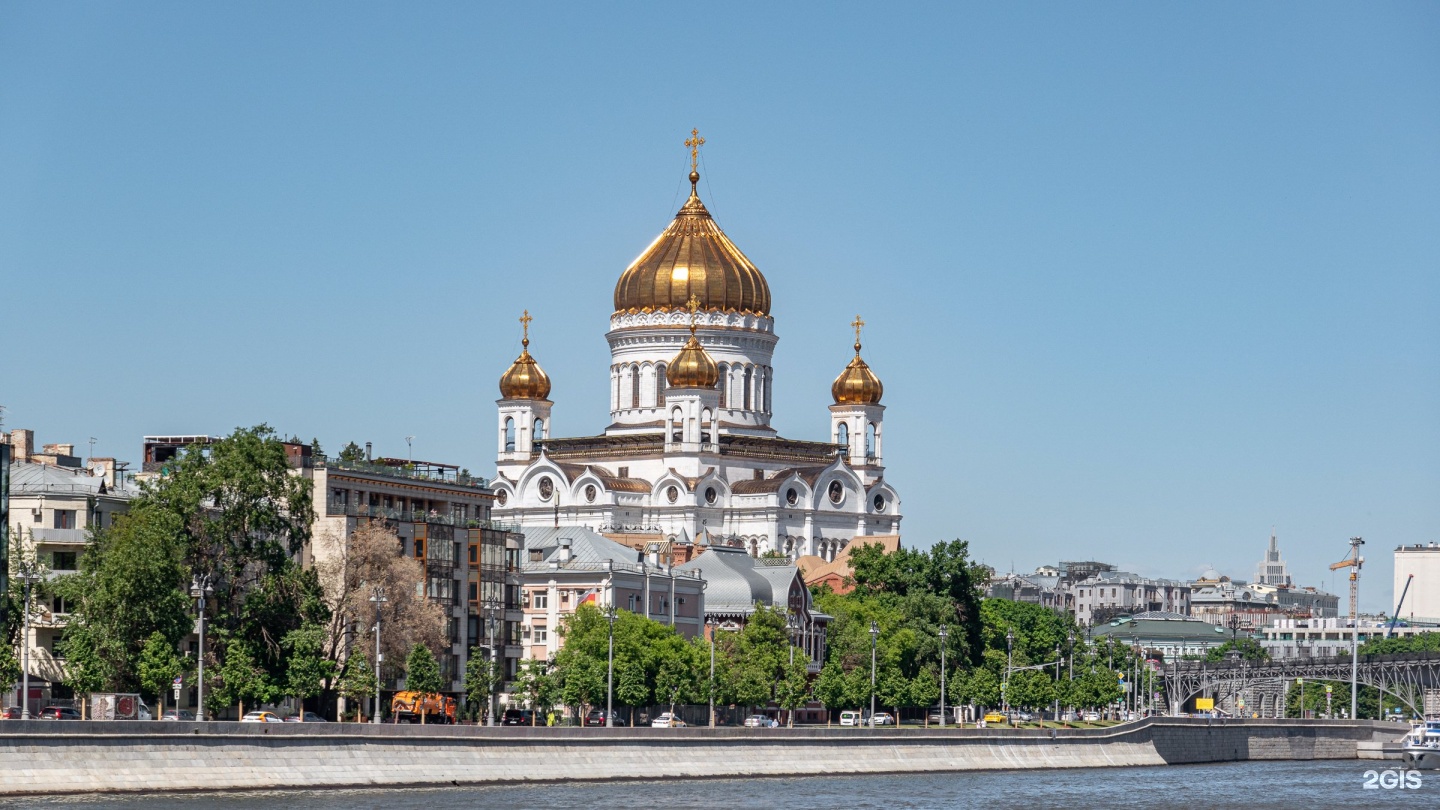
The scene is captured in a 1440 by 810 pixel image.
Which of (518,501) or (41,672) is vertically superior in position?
(518,501)

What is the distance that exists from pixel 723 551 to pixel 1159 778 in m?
36.9

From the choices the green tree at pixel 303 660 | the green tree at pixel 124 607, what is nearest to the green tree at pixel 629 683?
the green tree at pixel 303 660

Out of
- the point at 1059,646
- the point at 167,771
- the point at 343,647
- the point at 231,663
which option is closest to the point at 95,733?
the point at 167,771

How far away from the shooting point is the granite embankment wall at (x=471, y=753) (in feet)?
249

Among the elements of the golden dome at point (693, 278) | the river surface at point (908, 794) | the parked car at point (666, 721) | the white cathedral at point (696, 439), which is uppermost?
the golden dome at point (693, 278)

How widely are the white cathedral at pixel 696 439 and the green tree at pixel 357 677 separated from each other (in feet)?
255

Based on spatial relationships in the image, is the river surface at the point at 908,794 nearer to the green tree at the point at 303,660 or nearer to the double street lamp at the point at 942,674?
the green tree at the point at 303,660

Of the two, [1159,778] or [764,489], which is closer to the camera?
[1159,778]

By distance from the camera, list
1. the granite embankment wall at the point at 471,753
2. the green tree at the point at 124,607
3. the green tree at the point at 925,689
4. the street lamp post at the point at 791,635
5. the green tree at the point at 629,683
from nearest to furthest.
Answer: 1. the granite embankment wall at the point at 471,753
2. the green tree at the point at 124,607
3. the green tree at the point at 629,683
4. the street lamp post at the point at 791,635
5. the green tree at the point at 925,689

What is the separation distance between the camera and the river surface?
259ft

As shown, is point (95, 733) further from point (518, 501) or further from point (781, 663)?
point (518, 501)

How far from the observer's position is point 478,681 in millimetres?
106438

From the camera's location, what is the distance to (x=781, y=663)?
124 m

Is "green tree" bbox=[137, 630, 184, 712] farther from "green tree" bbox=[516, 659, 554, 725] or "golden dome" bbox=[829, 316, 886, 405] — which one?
"golden dome" bbox=[829, 316, 886, 405]
